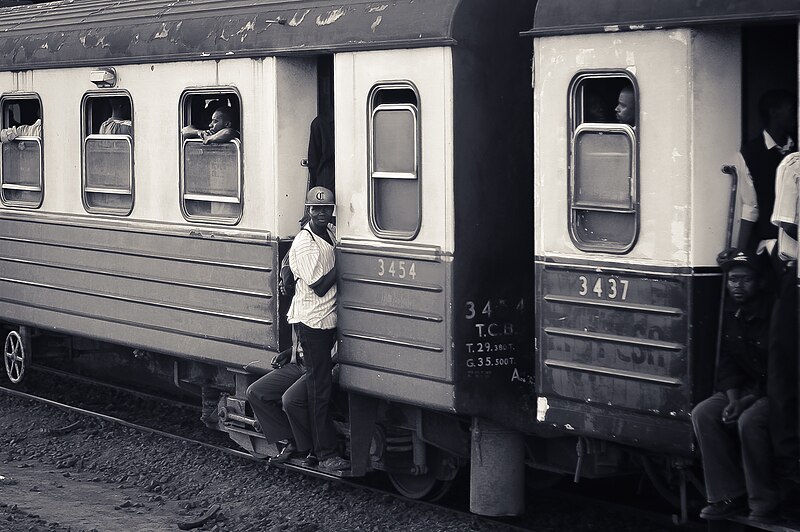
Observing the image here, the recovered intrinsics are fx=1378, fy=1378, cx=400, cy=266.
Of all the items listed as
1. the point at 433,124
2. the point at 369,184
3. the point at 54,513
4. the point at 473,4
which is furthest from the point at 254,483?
the point at 473,4

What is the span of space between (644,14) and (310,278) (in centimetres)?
288

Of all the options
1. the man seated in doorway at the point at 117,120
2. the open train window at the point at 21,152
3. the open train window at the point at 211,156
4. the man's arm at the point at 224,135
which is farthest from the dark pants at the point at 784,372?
the open train window at the point at 21,152

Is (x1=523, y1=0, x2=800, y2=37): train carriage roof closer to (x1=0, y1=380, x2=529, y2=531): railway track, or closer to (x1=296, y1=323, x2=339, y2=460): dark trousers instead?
(x1=296, y1=323, x2=339, y2=460): dark trousers

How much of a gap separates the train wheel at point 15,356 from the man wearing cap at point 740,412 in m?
7.88

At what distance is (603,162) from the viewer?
23.2 feet

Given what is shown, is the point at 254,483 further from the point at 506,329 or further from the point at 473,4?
the point at 473,4

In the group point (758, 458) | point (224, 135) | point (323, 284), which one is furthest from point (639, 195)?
point (224, 135)

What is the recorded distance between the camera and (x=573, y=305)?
721 cm

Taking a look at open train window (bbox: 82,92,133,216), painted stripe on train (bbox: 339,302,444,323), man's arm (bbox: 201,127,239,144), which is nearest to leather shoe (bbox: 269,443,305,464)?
painted stripe on train (bbox: 339,302,444,323)

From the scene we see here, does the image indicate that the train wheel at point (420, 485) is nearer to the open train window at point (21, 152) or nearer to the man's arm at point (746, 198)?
the man's arm at point (746, 198)

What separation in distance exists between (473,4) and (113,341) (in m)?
4.58

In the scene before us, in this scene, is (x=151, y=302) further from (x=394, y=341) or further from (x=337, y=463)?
(x=394, y=341)

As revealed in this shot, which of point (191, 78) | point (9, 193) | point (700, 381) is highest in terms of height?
point (191, 78)

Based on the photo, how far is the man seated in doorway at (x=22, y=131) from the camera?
38.7ft
